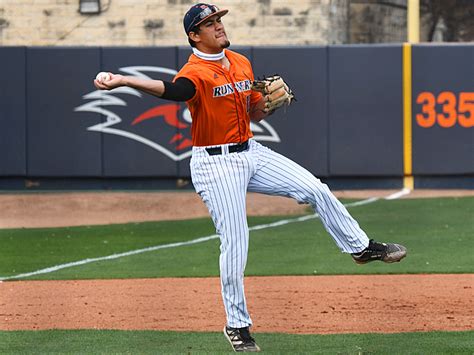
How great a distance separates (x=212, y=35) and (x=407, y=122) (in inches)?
465

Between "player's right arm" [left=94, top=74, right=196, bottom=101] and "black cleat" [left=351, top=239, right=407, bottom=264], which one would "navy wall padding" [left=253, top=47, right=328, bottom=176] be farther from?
"player's right arm" [left=94, top=74, right=196, bottom=101]

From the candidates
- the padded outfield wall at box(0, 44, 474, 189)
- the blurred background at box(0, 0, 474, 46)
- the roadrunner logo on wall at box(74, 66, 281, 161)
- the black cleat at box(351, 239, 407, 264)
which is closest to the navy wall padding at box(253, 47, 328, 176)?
the padded outfield wall at box(0, 44, 474, 189)

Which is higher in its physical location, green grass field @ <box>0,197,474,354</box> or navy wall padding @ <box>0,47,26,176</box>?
navy wall padding @ <box>0,47,26,176</box>

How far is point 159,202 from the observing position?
17531 mm

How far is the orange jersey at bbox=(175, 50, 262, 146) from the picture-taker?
652 centimetres

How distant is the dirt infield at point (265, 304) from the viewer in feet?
27.2

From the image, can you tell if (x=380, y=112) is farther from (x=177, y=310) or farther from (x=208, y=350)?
(x=208, y=350)

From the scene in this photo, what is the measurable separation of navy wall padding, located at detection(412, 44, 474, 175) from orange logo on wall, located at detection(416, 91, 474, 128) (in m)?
0.03

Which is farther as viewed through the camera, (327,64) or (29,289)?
(327,64)

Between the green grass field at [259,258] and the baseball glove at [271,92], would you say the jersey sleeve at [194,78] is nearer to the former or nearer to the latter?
the baseball glove at [271,92]

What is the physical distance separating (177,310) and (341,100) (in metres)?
9.61

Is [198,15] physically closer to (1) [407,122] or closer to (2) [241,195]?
(2) [241,195]

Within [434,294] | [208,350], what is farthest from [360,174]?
[208,350]

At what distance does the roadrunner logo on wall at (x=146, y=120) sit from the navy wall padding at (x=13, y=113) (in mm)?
951
